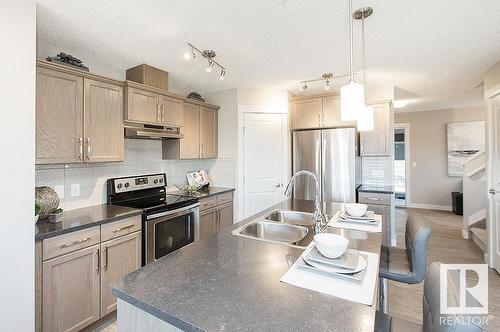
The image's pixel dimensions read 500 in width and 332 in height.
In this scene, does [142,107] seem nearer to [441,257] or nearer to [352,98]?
[352,98]

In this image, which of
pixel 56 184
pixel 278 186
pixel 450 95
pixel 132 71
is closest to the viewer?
pixel 56 184

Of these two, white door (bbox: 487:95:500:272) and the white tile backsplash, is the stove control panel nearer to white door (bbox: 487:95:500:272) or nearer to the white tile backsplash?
the white tile backsplash

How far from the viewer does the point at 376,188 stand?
12.0 feet

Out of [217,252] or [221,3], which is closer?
[217,252]

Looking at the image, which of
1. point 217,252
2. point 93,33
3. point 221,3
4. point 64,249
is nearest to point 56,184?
point 64,249

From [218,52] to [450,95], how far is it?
423 cm

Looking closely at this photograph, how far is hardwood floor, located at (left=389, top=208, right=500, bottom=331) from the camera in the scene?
2168mm

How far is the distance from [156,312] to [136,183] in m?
2.27

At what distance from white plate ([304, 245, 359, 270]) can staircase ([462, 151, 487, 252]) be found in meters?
4.09

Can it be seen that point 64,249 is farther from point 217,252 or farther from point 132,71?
point 132,71

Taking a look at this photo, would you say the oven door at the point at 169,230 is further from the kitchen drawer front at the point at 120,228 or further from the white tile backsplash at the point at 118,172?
the white tile backsplash at the point at 118,172

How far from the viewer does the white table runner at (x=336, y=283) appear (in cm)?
87

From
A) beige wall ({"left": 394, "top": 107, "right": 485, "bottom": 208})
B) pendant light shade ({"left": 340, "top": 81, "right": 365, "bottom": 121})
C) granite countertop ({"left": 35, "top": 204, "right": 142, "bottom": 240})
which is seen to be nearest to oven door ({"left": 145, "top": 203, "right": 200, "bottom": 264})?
granite countertop ({"left": 35, "top": 204, "right": 142, "bottom": 240})

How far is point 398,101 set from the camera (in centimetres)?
477
